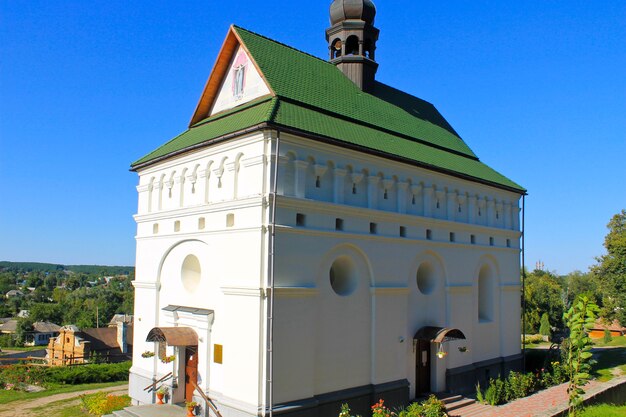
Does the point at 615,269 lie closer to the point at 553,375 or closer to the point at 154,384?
→ the point at 553,375

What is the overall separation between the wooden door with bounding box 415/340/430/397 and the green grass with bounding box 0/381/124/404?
48.0 feet

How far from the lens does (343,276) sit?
16.5 metres

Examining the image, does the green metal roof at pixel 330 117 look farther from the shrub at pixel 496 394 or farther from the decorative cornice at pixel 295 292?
the shrub at pixel 496 394

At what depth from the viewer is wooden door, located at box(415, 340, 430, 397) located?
61.6 ft

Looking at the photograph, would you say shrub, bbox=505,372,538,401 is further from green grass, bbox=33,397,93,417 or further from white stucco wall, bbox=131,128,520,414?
green grass, bbox=33,397,93,417

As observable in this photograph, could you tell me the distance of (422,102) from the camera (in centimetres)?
2583

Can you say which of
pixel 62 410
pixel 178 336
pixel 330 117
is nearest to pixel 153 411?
pixel 178 336

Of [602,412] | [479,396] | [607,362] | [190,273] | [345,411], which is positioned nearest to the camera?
[345,411]

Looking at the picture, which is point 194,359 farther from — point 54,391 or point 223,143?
point 54,391

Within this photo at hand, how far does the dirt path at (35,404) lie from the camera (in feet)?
61.1

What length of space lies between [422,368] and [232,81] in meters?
12.6

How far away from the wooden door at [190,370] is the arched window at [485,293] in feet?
42.6

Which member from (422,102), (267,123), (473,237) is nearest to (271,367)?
(267,123)

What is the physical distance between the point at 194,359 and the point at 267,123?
8144 mm
